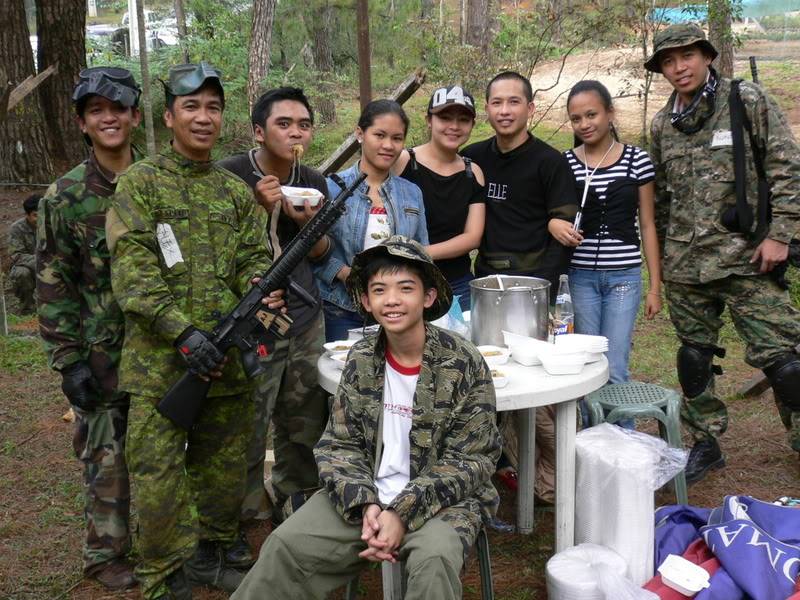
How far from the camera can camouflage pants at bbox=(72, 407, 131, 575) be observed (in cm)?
336

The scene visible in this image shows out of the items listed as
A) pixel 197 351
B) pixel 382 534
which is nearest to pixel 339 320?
pixel 197 351

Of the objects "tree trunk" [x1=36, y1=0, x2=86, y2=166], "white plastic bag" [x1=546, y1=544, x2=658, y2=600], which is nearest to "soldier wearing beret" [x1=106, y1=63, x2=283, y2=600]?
"white plastic bag" [x1=546, y1=544, x2=658, y2=600]

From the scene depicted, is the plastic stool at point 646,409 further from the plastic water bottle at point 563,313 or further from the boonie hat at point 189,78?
the boonie hat at point 189,78

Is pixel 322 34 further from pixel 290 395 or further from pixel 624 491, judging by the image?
pixel 624 491

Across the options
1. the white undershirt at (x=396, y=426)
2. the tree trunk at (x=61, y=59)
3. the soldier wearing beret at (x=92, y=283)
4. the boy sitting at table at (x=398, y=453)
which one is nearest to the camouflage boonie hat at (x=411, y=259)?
the boy sitting at table at (x=398, y=453)

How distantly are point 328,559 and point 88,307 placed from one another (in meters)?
1.52

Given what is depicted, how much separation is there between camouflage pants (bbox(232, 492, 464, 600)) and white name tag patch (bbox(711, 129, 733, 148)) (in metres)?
2.49

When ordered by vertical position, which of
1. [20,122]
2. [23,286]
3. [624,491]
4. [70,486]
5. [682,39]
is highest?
[20,122]

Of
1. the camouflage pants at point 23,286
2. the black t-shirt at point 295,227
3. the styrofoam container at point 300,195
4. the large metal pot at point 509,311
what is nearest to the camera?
the large metal pot at point 509,311

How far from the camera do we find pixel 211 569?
140 inches

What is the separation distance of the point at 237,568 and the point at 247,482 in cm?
41

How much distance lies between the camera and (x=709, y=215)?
13.3ft

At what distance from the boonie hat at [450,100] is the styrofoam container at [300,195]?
30.4 inches

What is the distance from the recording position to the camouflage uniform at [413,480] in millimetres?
2545
